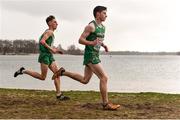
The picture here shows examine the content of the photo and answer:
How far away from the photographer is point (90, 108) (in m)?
11.2

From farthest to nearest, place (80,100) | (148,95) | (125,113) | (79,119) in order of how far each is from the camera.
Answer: (148,95), (80,100), (125,113), (79,119)

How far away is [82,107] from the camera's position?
11.4 metres

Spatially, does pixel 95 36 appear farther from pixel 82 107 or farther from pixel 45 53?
pixel 45 53

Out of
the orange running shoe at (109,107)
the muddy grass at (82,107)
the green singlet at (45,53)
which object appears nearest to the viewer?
the muddy grass at (82,107)

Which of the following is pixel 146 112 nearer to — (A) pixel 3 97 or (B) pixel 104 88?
(B) pixel 104 88

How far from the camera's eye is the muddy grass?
1017 cm

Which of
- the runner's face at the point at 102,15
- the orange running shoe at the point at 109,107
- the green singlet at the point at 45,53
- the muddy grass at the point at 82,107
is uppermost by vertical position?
the runner's face at the point at 102,15

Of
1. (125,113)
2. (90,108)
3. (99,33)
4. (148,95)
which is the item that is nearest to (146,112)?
(125,113)

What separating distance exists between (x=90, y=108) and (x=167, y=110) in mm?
1761

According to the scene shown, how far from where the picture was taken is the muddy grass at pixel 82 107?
10.2m

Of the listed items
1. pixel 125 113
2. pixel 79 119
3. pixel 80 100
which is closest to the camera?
pixel 79 119

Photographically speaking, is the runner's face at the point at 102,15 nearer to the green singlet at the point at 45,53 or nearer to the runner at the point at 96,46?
the runner at the point at 96,46

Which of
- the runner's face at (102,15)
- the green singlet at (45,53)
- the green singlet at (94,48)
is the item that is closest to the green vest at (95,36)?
the green singlet at (94,48)

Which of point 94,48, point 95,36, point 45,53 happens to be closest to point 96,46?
point 94,48
